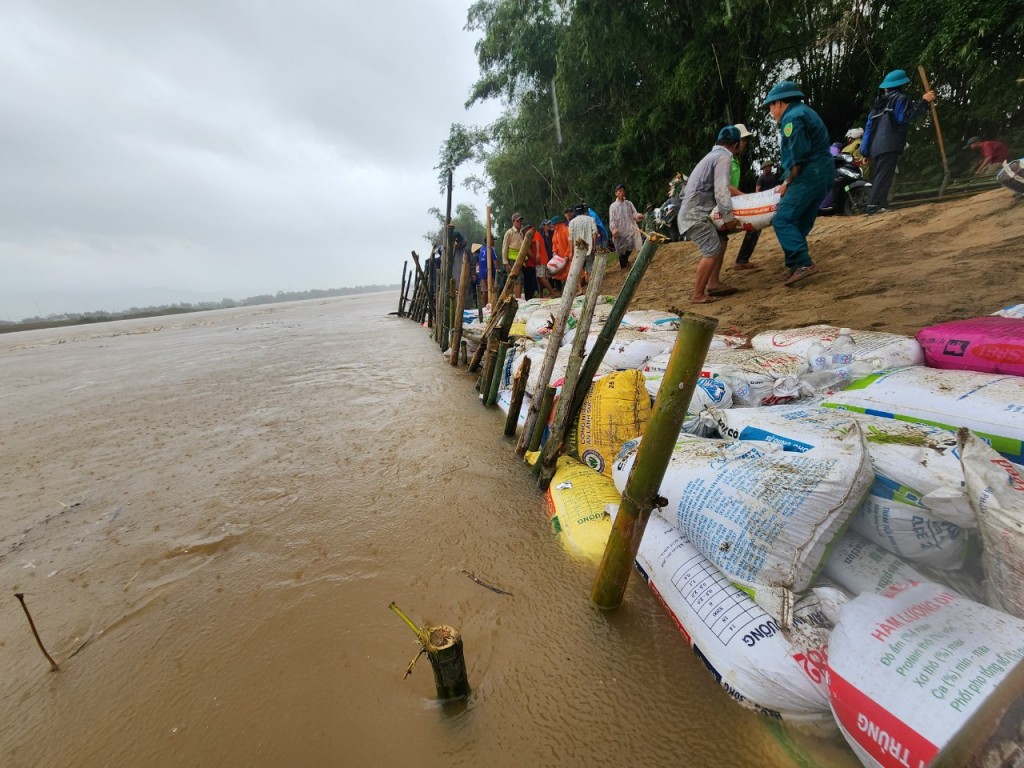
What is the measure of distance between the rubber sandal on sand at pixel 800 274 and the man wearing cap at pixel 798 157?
0.36 m

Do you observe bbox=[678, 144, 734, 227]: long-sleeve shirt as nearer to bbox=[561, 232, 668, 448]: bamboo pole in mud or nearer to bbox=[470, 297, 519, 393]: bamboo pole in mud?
bbox=[470, 297, 519, 393]: bamboo pole in mud

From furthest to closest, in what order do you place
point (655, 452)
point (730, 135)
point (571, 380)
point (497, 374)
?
point (497, 374) → point (730, 135) → point (571, 380) → point (655, 452)

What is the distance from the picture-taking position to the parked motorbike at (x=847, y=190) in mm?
5918

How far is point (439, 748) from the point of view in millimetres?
1099

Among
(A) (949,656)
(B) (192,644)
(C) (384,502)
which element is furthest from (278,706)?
(A) (949,656)

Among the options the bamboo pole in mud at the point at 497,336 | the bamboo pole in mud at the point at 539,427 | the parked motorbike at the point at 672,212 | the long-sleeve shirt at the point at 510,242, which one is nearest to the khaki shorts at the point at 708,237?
the bamboo pole in mud at the point at 497,336

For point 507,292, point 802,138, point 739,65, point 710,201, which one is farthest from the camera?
point 739,65

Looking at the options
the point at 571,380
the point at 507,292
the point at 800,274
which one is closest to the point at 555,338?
the point at 571,380

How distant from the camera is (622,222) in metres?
7.01

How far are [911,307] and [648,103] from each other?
31.2ft

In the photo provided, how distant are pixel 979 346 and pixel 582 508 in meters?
1.81

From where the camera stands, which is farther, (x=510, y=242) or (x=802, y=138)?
(x=510, y=242)

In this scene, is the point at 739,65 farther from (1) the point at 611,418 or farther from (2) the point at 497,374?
(1) the point at 611,418

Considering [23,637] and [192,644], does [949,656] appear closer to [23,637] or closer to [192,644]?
[192,644]
